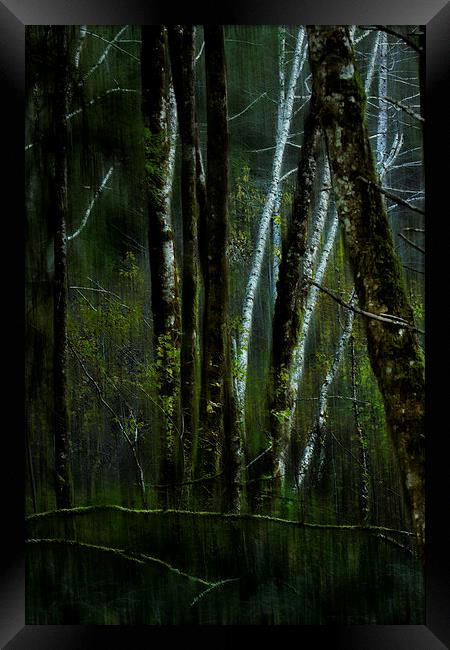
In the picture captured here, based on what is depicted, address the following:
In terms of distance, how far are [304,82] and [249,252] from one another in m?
0.96

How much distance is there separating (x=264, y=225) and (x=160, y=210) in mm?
566

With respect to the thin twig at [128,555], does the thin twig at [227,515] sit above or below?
above

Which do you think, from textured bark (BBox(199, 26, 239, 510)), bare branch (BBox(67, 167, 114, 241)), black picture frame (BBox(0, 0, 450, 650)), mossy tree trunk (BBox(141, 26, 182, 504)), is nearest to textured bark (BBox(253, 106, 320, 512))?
textured bark (BBox(199, 26, 239, 510))

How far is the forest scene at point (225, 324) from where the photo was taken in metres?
3.43

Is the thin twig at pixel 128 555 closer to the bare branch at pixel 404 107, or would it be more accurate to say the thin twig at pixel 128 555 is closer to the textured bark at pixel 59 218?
the textured bark at pixel 59 218

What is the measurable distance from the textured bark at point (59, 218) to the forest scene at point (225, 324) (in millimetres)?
11

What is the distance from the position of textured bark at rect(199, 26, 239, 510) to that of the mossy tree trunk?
172mm

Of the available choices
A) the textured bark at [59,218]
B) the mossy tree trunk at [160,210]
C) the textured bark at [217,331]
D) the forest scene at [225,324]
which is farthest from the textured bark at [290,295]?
the textured bark at [59,218]

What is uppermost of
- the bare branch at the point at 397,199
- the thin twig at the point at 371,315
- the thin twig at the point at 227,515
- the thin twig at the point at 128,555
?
the bare branch at the point at 397,199

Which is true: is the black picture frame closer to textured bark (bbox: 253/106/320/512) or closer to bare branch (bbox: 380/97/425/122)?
bare branch (bbox: 380/97/425/122)
